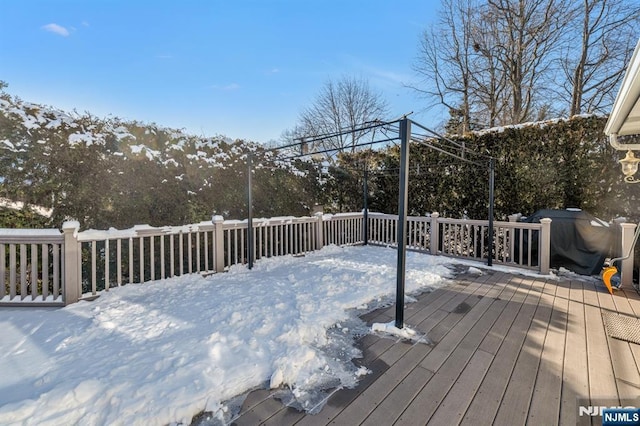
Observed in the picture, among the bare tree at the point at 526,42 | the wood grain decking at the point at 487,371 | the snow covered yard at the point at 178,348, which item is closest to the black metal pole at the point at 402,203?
the wood grain decking at the point at 487,371

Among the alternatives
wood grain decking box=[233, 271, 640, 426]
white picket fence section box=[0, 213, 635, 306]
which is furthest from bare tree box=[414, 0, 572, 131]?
wood grain decking box=[233, 271, 640, 426]

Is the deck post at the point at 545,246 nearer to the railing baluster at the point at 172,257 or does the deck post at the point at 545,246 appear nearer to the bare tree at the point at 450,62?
the railing baluster at the point at 172,257

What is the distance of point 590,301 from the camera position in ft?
10.2

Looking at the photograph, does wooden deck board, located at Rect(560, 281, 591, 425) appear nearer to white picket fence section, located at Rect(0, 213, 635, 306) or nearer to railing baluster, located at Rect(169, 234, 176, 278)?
white picket fence section, located at Rect(0, 213, 635, 306)

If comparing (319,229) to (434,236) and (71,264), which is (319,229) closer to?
(434,236)

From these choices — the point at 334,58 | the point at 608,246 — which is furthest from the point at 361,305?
the point at 334,58

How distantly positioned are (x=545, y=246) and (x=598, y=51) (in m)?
9.24

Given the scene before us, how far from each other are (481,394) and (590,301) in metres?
2.60

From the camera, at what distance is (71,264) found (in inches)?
114

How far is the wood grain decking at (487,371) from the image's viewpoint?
144 centimetres

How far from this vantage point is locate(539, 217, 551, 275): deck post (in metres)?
4.12

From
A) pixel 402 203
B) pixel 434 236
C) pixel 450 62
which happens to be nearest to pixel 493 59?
pixel 450 62

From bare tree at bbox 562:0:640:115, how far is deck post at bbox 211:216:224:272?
11846 mm

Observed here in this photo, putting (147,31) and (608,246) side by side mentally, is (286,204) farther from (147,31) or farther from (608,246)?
(608,246)
